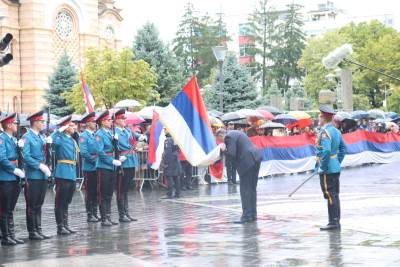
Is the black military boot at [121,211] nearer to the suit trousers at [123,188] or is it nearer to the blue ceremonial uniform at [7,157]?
the suit trousers at [123,188]

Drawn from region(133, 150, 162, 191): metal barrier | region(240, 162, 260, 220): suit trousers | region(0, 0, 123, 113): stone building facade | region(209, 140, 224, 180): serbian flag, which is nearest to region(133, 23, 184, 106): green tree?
Answer: region(0, 0, 123, 113): stone building facade

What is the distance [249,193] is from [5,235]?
14.5 feet

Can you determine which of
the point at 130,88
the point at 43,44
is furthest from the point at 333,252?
the point at 43,44

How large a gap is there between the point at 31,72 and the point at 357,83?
98.3ft

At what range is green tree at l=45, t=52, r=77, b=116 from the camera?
47.6 metres

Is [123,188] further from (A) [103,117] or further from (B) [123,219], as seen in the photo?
(A) [103,117]

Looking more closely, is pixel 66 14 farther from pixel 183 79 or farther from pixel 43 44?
pixel 183 79

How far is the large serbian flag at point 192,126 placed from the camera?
14031 millimetres

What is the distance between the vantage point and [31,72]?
5500 cm

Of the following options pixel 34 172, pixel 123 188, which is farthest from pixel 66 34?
pixel 34 172

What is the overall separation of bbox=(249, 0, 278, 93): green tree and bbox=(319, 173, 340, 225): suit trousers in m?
69.3

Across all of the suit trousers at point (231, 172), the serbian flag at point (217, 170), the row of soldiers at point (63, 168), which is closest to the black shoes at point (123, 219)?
the row of soldiers at point (63, 168)

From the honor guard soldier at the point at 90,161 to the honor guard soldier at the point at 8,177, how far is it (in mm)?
2050

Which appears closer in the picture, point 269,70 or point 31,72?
point 31,72
